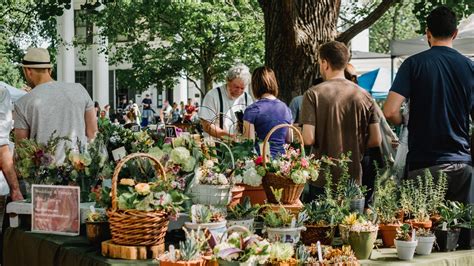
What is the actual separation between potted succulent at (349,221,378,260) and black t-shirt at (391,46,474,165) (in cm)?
77

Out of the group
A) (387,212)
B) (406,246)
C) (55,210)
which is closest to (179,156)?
(55,210)

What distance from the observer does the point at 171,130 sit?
792 centimetres

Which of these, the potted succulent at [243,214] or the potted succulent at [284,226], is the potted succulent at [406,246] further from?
the potted succulent at [243,214]

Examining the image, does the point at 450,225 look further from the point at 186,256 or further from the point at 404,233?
the point at 186,256

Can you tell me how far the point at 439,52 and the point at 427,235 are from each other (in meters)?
0.99

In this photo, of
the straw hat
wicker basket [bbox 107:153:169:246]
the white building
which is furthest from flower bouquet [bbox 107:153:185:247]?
the white building

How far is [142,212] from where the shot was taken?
301 centimetres

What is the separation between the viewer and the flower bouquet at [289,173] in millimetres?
3650

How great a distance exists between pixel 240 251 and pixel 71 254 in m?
0.90

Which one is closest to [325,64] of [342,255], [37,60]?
[342,255]

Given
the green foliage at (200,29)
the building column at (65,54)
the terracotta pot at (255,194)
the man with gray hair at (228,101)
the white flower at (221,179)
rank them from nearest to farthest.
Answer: the white flower at (221,179), the terracotta pot at (255,194), the man with gray hair at (228,101), the green foliage at (200,29), the building column at (65,54)

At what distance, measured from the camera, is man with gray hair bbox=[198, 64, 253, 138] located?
5.71 metres

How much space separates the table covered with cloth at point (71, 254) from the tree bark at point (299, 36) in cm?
382

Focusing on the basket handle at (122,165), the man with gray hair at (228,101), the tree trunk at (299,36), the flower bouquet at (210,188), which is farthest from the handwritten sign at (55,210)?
the tree trunk at (299,36)
